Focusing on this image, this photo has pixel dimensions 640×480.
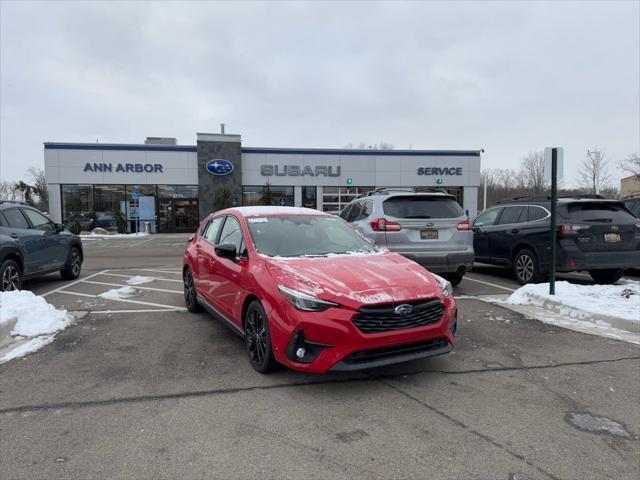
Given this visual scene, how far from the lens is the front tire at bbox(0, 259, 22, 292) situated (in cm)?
715

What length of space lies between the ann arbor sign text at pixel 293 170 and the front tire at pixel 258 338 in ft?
85.3

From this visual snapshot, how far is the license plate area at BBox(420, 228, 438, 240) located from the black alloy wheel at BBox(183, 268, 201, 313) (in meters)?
3.76

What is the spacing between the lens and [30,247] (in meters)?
8.09

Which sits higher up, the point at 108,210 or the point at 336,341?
the point at 108,210

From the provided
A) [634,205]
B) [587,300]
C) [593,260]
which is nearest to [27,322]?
[587,300]

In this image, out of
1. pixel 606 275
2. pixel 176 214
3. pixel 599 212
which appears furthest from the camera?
pixel 176 214

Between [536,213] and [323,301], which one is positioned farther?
[536,213]

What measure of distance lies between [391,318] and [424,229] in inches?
157

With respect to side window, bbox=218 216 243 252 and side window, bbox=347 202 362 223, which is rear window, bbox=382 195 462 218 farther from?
side window, bbox=218 216 243 252

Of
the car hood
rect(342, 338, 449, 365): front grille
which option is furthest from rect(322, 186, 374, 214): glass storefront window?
rect(342, 338, 449, 365): front grille

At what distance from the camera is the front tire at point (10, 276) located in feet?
23.5

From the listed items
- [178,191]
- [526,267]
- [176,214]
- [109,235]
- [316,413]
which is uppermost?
[178,191]

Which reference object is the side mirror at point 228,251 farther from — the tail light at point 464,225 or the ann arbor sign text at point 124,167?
the ann arbor sign text at point 124,167

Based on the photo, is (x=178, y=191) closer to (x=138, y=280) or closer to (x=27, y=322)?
(x=138, y=280)
